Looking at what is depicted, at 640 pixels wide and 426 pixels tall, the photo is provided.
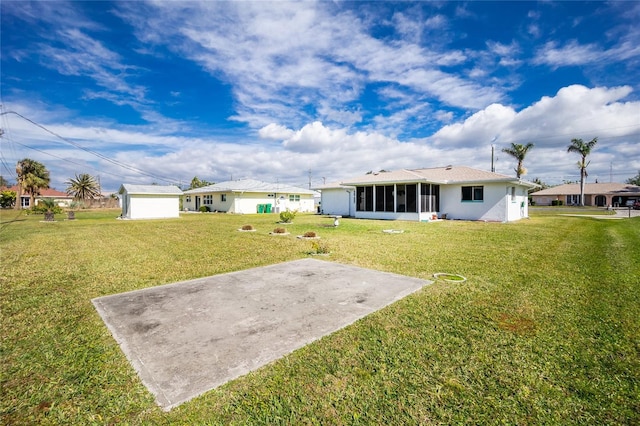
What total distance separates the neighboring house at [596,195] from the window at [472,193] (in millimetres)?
38976

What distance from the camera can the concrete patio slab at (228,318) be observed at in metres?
2.79

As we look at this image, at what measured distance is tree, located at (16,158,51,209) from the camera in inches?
1711

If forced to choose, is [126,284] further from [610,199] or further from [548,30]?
[610,199]

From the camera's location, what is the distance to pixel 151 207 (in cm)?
2806

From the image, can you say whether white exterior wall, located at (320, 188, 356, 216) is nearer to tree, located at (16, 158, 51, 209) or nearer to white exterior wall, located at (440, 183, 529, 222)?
white exterior wall, located at (440, 183, 529, 222)

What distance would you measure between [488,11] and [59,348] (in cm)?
1541

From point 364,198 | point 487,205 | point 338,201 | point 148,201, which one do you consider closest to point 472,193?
point 487,205

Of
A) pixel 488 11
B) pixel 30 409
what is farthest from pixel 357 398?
pixel 488 11

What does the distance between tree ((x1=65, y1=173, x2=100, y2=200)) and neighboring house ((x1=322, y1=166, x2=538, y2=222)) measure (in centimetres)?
5268

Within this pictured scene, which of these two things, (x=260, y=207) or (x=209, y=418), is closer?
(x=209, y=418)

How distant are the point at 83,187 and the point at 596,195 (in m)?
89.1

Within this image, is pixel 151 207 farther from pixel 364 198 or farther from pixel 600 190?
pixel 600 190

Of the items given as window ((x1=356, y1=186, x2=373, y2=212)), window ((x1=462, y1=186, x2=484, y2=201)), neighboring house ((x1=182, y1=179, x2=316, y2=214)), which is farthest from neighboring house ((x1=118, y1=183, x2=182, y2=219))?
window ((x1=462, y1=186, x2=484, y2=201))

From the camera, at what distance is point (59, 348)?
323 centimetres
